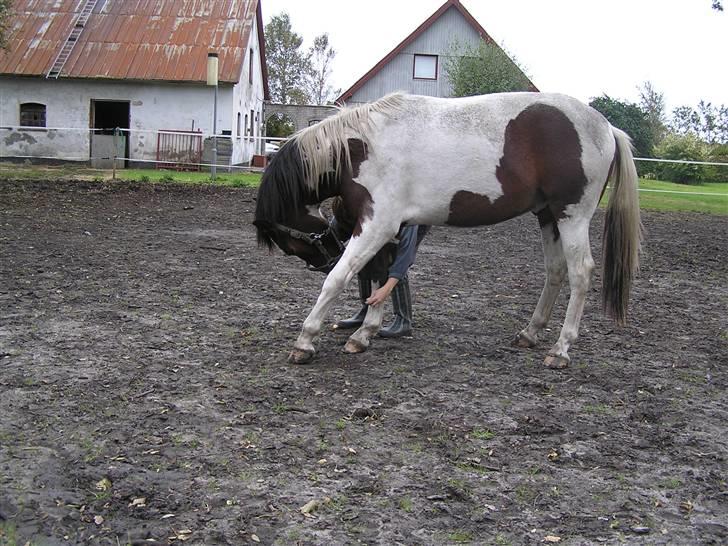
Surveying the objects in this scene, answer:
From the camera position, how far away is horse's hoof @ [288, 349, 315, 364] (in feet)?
15.3

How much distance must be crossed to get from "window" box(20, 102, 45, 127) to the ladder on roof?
1.53 meters

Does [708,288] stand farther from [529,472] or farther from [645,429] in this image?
[529,472]

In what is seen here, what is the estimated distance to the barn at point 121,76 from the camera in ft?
76.3

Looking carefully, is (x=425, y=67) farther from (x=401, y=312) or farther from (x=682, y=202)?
(x=401, y=312)

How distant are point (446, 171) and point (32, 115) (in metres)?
23.4

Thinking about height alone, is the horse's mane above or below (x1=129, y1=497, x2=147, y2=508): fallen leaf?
above

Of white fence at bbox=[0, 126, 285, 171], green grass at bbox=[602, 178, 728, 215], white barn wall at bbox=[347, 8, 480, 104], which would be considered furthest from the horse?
white barn wall at bbox=[347, 8, 480, 104]

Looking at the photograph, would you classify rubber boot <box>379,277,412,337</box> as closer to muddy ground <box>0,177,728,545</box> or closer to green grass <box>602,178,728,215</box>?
muddy ground <box>0,177,728,545</box>

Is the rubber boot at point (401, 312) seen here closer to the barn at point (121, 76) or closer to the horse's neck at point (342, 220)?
the horse's neck at point (342, 220)

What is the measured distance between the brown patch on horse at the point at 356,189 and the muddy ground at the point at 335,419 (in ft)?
3.15

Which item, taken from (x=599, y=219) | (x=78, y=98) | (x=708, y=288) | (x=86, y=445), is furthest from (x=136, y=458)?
(x=78, y=98)

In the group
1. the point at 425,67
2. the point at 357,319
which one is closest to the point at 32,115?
the point at 425,67

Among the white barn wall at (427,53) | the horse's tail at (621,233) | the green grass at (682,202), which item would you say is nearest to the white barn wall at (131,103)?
the white barn wall at (427,53)

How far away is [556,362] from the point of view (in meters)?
4.83
